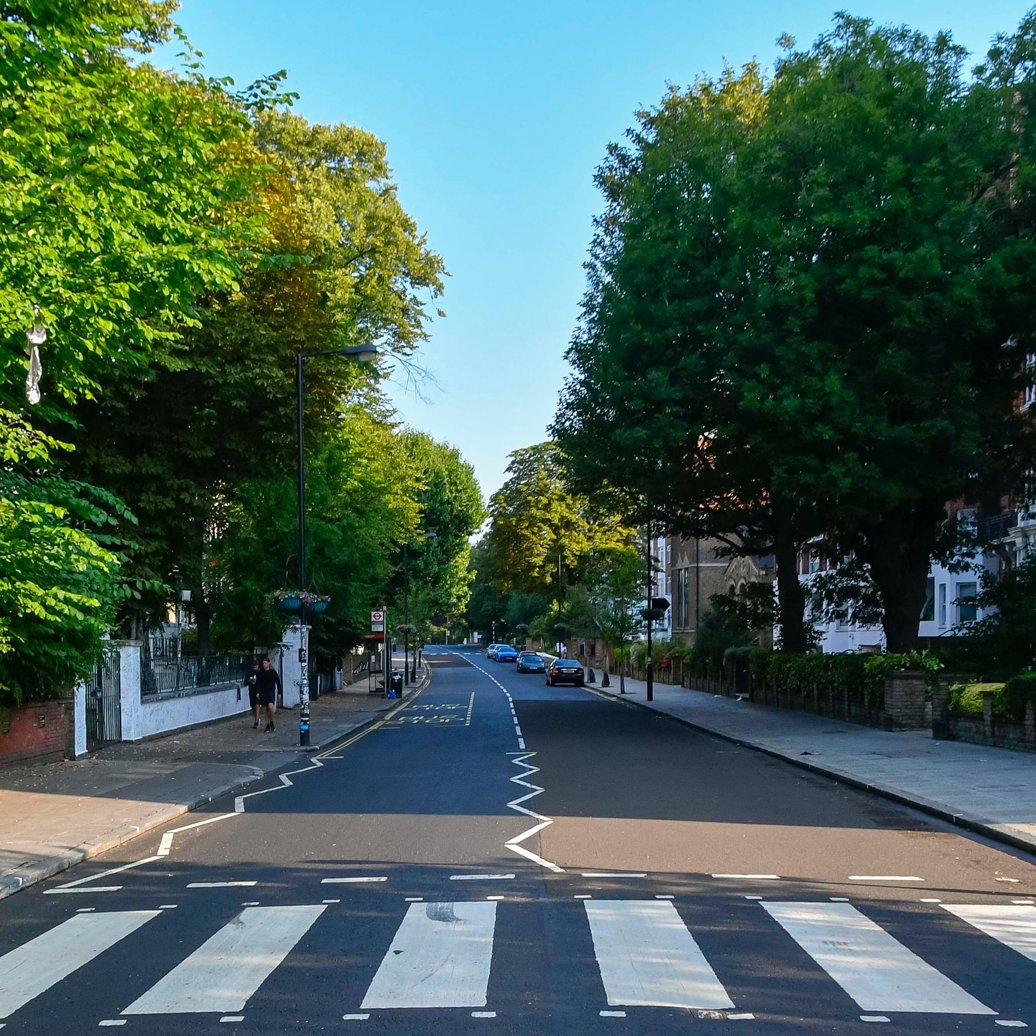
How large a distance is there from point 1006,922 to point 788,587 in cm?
2847

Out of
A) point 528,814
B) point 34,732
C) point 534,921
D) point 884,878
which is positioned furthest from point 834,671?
point 534,921

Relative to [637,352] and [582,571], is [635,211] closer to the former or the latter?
[637,352]

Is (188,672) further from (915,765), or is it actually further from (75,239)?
(75,239)

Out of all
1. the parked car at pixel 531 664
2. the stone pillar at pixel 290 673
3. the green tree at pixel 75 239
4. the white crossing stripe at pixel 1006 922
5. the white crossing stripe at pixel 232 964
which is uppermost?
the green tree at pixel 75 239

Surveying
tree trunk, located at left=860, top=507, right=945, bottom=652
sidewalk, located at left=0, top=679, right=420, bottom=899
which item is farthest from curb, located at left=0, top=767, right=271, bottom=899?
tree trunk, located at left=860, top=507, right=945, bottom=652

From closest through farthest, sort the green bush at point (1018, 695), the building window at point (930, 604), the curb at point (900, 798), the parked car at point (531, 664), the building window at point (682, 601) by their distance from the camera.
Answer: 1. the curb at point (900, 798)
2. the green bush at point (1018, 695)
3. the building window at point (930, 604)
4. the building window at point (682, 601)
5. the parked car at point (531, 664)

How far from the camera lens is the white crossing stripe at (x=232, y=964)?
6.71 metres

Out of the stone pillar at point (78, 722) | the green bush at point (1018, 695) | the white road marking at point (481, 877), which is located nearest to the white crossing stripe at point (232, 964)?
the white road marking at point (481, 877)

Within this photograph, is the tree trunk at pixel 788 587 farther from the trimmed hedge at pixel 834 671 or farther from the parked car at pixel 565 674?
the parked car at pixel 565 674

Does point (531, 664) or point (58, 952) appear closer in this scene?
point (58, 952)

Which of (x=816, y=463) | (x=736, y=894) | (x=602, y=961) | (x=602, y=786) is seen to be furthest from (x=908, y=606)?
(x=602, y=961)

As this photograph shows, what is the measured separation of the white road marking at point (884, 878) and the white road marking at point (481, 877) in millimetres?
2883

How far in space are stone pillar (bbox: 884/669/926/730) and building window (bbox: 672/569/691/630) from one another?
5378 centimetres

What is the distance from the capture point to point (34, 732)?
66.0 feet
